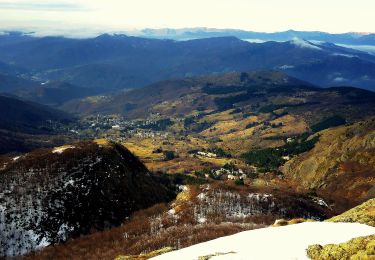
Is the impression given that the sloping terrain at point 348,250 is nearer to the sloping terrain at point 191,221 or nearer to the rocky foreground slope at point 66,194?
the sloping terrain at point 191,221

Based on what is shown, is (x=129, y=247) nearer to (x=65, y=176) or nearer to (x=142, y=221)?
(x=142, y=221)

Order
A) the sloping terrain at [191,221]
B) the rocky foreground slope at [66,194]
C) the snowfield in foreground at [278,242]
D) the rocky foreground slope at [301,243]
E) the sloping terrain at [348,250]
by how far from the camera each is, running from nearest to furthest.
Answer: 1. the sloping terrain at [348,250]
2. the rocky foreground slope at [301,243]
3. the snowfield in foreground at [278,242]
4. the sloping terrain at [191,221]
5. the rocky foreground slope at [66,194]

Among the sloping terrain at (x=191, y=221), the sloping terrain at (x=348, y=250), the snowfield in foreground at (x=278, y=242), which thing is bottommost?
the sloping terrain at (x=191, y=221)

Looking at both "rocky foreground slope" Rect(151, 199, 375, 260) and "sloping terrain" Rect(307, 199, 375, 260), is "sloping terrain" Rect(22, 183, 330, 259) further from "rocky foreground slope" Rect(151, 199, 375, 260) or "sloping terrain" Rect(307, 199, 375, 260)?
"sloping terrain" Rect(307, 199, 375, 260)

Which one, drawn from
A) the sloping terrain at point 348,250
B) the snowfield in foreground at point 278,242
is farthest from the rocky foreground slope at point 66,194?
the sloping terrain at point 348,250

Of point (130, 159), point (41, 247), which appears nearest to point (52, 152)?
point (130, 159)

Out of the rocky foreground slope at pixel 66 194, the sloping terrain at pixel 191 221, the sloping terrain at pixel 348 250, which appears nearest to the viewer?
the sloping terrain at pixel 348 250

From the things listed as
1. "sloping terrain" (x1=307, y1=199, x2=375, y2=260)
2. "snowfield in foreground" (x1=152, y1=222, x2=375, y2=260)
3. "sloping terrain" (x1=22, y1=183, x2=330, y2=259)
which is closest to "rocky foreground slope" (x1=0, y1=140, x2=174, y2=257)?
"sloping terrain" (x1=22, y1=183, x2=330, y2=259)

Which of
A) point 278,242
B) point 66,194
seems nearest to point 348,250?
point 278,242
